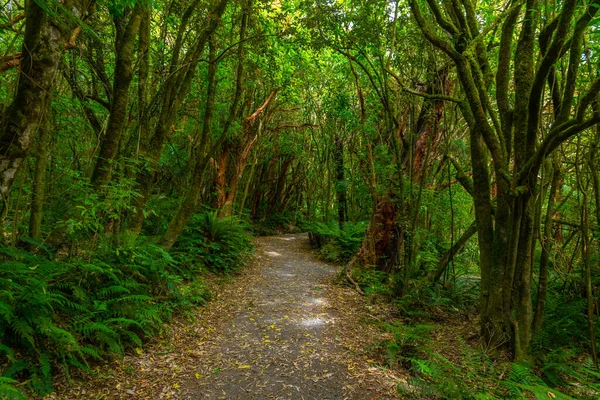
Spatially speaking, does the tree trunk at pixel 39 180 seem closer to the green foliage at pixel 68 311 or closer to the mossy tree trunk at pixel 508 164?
the green foliage at pixel 68 311

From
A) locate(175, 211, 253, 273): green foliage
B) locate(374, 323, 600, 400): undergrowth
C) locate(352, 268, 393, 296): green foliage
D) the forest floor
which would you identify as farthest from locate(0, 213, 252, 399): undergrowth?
locate(352, 268, 393, 296): green foliage

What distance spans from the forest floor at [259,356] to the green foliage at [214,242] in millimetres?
1080

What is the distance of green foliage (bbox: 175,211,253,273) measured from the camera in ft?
27.4

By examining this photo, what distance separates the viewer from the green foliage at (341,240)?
11828 mm

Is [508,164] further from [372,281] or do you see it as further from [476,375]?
[372,281]

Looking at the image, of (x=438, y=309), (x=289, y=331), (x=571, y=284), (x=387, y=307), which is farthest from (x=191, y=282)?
(x=571, y=284)

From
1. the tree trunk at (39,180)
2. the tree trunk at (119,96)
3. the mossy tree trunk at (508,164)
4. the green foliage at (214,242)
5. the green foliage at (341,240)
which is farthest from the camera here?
the green foliage at (341,240)

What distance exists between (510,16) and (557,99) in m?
1.39

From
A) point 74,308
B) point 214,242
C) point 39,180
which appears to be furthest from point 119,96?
point 214,242

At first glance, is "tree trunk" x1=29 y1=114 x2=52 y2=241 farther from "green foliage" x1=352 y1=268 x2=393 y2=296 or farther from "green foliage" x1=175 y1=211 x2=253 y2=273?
"green foliage" x1=352 y1=268 x2=393 y2=296

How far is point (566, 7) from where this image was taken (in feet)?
12.3

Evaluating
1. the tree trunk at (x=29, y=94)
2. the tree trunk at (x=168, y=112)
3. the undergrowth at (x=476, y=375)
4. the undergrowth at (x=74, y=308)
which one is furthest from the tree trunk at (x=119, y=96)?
the undergrowth at (x=476, y=375)

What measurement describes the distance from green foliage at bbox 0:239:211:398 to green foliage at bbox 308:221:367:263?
7255 mm

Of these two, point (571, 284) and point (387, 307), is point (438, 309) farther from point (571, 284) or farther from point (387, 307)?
point (571, 284)
